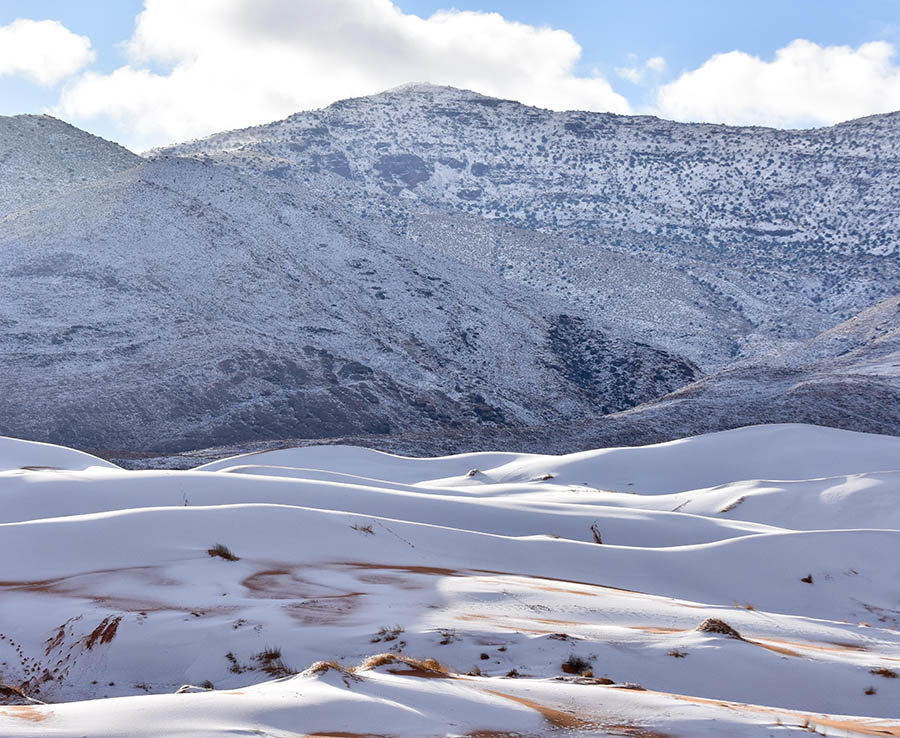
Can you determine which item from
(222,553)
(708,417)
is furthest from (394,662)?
(708,417)

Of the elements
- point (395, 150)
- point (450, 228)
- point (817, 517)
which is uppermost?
point (395, 150)

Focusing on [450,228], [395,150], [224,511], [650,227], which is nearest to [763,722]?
[224,511]

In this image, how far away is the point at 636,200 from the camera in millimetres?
81875

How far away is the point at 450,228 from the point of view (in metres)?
73.9

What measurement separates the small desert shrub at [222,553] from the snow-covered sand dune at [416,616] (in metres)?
0.04

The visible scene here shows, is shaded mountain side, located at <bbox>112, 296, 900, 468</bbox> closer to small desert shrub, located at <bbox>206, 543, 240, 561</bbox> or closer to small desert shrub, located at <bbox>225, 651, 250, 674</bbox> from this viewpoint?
small desert shrub, located at <bbox>206, 543, 240, 561</bbox>

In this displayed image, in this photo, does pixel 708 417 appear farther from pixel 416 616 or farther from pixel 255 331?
pixel 416 616

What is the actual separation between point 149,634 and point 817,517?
12.8 meters

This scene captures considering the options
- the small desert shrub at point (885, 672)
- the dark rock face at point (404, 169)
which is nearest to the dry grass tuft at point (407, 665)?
the small desert shrub at point (885, 672)

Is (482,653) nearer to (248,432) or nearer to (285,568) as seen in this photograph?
(285,568)

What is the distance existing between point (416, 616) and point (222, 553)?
266 cm

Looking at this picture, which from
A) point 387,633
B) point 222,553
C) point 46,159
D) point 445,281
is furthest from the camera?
point 46,159

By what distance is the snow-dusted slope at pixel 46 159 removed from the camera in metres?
59.5

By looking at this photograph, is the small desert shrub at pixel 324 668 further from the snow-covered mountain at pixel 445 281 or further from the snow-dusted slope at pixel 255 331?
the snow-dusted slope at pixel 255 331
